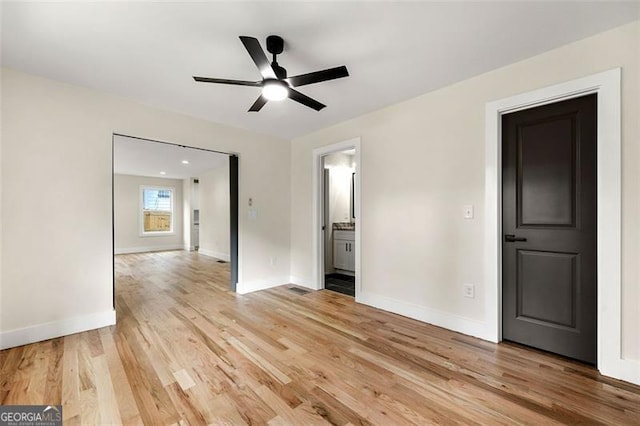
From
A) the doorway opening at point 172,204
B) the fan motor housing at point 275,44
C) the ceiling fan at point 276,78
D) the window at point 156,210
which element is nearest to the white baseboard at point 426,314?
the ceiling fan at point 276,78

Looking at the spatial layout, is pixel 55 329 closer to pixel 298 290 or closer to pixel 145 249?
pixel 298 290

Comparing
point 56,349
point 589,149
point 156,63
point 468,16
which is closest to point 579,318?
point 589,149

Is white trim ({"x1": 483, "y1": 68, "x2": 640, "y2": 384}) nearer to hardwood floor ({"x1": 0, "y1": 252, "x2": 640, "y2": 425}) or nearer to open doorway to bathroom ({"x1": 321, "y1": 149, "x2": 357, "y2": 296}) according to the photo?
hardwood floor ({"x1": 0, "y1": 252, "x2": 640, "y2": 425})

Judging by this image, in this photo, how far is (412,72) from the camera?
97.0 inches

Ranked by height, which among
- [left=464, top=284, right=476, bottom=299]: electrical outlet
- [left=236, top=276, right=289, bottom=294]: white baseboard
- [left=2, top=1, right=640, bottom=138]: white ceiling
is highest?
[left=2, top=1, right=640, bottom=138]: white ceiling

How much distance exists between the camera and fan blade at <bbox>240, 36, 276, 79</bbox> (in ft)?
5.30

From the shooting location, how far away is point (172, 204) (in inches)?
363

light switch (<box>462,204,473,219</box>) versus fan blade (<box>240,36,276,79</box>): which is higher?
fan blade (<box>240,36,276,79</box>)

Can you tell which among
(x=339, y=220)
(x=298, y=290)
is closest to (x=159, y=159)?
(x=339, y=220)

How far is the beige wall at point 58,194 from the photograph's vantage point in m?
2.39

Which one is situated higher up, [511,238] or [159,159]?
[159,159]

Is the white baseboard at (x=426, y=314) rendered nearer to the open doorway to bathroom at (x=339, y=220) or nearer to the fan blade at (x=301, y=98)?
the open doorway to bathroom at (x=339, y=220)

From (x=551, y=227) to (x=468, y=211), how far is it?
62 cm

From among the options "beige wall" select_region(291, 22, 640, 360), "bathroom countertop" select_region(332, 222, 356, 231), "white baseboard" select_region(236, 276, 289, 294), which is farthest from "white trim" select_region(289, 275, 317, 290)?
"bathroom countertop" select_region(332, 222, 356, 231)
